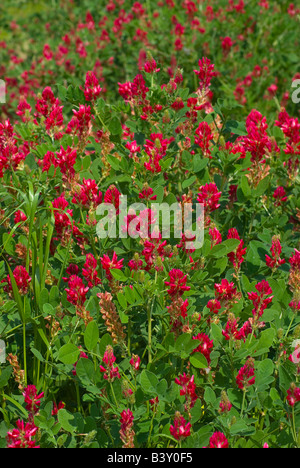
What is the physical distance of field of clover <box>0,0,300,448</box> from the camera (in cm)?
215

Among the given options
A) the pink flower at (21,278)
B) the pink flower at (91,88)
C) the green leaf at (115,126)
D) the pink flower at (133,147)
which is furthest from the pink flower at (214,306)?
the pink flower at (91,88)

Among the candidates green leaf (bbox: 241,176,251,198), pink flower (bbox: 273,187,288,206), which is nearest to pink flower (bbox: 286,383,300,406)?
green leaf (bbox: 241,176,251,198)

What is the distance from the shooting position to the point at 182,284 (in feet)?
7.25

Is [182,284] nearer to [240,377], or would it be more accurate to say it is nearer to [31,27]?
[240,377]

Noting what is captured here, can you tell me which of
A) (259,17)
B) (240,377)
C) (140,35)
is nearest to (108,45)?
(140,35)

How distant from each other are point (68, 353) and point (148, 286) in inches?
14.1

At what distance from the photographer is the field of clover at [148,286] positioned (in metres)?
2.15

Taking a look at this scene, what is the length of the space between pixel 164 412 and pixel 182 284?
439mm

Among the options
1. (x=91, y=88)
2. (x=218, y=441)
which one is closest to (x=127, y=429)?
(x=218, y=441)

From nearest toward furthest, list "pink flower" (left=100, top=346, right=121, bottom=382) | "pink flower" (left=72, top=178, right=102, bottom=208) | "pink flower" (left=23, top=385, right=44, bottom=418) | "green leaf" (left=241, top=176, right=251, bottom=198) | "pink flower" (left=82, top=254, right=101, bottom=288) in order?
"pink flower" (left=100, top=346, right=121, bottom=382)
"pink flower" (left=23, top=385, right=44, bottom=418)
"pink flower" (left=82, top=254, right=101, bottom=288)
"pink flower" (left=72, top=178, right=102, bottom=208)
"green leaf" (left=241, top=176, right=251, bottom=198)

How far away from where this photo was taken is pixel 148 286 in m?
2.16

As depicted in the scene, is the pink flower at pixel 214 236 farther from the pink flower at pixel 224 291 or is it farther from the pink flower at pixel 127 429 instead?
the pink flower at pixel 127 429
